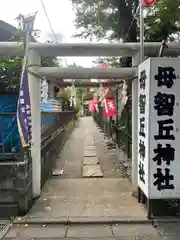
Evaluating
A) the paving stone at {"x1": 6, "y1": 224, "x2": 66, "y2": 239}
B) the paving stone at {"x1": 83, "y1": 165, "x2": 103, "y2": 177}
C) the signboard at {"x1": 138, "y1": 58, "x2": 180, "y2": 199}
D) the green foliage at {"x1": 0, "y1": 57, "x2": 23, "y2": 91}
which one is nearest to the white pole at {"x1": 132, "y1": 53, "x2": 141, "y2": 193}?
the signboard at {"x1": 138, "y1": 58, "x2": 180, "y2": 199}

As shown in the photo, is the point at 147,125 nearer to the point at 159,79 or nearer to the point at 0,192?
the point at 159,79

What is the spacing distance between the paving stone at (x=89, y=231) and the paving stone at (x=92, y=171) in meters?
3.46

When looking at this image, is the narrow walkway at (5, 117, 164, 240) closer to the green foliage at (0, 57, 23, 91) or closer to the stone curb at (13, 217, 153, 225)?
the stone curb at (13, 217, 153, 225)

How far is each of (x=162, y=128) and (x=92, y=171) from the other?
177 inches

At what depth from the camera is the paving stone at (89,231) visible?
449 cm

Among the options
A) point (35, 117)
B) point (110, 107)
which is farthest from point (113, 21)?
point (35, 117)

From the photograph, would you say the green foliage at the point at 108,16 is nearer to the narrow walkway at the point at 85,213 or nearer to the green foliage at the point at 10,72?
the green foliage at the point at 10,72

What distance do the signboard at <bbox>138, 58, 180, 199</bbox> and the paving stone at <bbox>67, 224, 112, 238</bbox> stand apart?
3.43 ft

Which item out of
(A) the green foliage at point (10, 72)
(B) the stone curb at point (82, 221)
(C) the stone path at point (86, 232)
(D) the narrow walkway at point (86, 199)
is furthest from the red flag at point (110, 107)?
(C) the stone path at point (86, 232)

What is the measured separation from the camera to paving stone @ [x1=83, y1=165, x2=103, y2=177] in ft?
27.3

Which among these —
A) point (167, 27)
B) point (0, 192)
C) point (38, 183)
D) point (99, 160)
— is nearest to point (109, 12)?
point (167, 27)

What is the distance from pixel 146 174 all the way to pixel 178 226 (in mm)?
1125

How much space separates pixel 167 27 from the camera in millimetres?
8305

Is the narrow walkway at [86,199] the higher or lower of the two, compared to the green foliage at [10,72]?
lower
